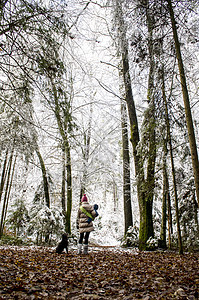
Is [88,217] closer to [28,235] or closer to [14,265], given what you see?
[14,265]

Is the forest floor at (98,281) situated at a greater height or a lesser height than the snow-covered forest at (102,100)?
lesser

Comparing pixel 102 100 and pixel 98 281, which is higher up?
pixel 102 100

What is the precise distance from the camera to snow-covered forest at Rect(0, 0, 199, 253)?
3.58 m

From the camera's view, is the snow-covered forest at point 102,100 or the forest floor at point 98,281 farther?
the snow-covered forest at point 102,100

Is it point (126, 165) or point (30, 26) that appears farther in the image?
point (126, 165)

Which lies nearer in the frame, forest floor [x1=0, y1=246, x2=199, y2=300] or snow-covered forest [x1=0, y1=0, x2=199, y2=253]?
forest floor [x1=0, y1=246, x2=199, y2=300]

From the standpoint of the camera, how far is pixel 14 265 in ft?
13.2

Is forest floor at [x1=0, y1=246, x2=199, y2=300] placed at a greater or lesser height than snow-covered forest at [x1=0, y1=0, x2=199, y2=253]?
lesser

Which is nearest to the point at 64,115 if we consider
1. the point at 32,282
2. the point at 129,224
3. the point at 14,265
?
the point at 32,282

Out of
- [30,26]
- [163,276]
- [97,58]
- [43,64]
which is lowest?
[163,276]

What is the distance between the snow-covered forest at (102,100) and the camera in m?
3.58

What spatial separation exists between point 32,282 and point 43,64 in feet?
10.3

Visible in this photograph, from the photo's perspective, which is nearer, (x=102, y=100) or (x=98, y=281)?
(x=98, y=281)

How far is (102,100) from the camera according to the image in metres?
11.8
